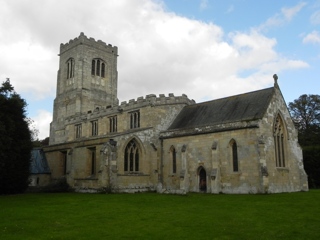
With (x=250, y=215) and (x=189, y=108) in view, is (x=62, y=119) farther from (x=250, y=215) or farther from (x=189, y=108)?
(x=250, y=215)

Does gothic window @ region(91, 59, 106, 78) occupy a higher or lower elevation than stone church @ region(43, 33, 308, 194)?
higher

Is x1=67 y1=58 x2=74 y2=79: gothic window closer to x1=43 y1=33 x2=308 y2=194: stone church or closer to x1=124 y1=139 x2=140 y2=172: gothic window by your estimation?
x1=43 y1=33 x2=308 y2=194: stone church

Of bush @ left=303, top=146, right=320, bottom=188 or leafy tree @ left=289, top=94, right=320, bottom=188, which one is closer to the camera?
bush @ left=303, top=146, right=320, bottom=188

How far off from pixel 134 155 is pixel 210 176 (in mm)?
8397

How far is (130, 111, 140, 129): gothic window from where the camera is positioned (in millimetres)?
37469

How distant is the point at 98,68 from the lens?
5459cm

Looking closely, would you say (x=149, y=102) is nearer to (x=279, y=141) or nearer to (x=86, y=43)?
(x=279, y=141)

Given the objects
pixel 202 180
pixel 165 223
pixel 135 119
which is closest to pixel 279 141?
pixel 202 180

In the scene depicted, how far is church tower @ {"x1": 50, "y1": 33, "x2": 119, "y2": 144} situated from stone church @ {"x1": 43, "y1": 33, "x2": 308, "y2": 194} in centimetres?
847

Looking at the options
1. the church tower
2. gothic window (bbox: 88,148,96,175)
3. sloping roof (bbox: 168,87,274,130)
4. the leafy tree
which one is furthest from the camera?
the church tower

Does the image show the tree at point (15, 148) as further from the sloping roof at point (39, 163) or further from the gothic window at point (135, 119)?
the gothic window at point (135, 119)

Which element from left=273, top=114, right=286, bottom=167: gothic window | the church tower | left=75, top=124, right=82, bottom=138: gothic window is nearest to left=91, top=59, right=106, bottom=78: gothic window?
the church tower

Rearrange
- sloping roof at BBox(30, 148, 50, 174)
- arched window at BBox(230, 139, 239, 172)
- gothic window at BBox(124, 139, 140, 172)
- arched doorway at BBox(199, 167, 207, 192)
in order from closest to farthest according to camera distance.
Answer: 1. arched window at BBox(230, 139, 239, 172)
2. arched doorway at BBox(199, 167, 207, 192)
3. gothic window at BBox(124, 139, 140, 172)
4. sloping roof at BBox(30, 148, 50, 174)

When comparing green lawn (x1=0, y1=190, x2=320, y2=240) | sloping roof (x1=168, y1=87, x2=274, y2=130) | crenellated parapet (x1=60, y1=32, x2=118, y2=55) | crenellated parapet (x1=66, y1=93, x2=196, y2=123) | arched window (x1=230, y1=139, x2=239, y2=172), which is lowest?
green lawn (x1=0, y1=190, x2=320, y2=240)
